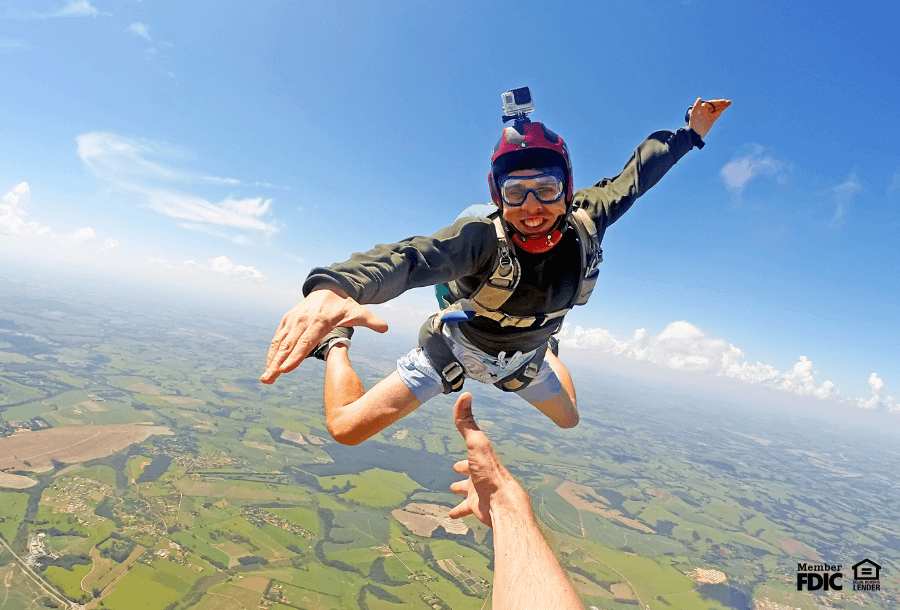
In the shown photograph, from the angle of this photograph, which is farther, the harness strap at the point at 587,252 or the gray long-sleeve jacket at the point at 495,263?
the harness strap at the point at 587,252

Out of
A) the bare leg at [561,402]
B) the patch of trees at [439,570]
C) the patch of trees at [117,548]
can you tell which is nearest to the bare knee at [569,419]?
the bare leg at [561,402]

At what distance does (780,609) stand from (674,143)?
160 ft

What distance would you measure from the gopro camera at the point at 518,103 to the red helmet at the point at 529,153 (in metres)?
0.14

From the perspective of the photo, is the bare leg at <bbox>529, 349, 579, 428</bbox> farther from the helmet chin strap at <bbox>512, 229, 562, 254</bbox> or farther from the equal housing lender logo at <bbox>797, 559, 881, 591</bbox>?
the equal housing lender logo at <bbox>797, 559, 881, 591</bbox>

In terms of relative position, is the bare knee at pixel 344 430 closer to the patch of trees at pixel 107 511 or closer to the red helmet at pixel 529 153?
the red helmet at pixel 529 153

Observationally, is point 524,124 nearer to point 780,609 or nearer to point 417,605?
point 417,605

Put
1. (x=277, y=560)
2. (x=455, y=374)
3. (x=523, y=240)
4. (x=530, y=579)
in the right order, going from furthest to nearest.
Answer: (x=277, y=560) < (x=455, y=374) < (x=523, y=240) < (x=530, y=579)

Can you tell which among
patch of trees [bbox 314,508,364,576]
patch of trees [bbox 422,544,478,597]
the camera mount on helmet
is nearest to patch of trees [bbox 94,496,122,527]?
patch of trees [bbox 314,508,364,576]

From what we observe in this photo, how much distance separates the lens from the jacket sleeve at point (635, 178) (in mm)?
3011

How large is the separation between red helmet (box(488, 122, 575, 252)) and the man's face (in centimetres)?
7

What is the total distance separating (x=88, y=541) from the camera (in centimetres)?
2445

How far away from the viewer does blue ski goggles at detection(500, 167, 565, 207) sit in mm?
2541

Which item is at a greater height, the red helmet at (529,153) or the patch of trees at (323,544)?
the red helmet at (529,153)

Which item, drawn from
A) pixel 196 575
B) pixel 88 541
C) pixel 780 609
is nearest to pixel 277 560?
pixel 196 575
